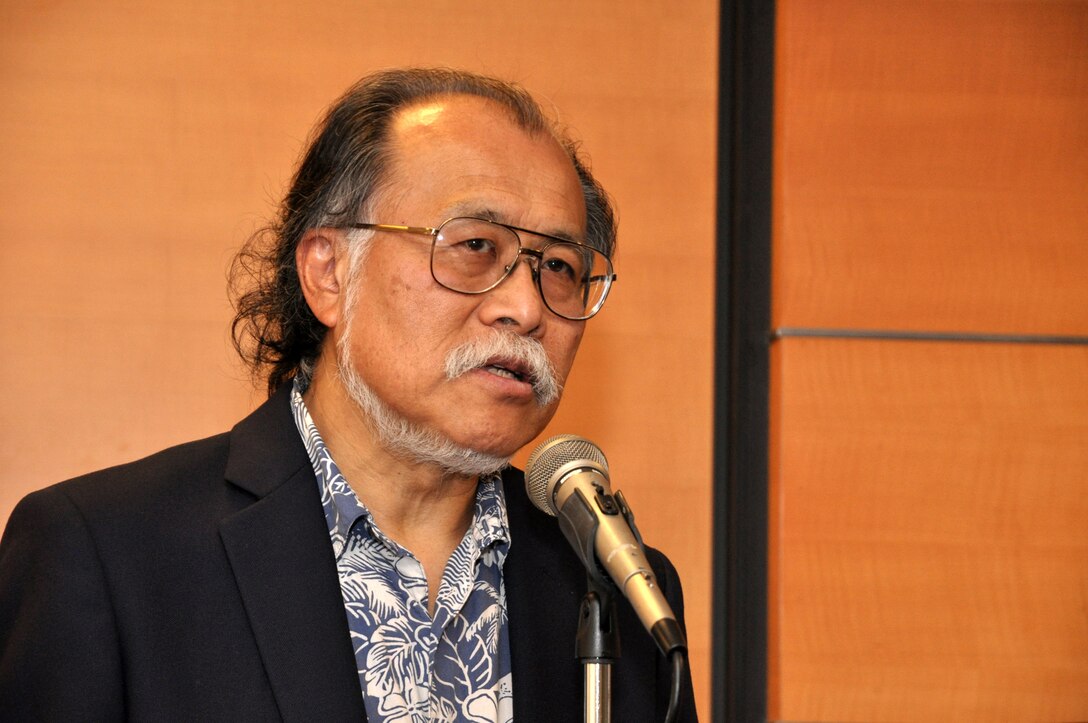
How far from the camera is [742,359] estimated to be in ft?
8.73

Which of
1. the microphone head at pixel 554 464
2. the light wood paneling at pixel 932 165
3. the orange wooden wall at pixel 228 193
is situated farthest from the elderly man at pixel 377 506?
the light wood paneling at pixel 932 165

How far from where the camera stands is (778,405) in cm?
253

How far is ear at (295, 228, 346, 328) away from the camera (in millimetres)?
1992

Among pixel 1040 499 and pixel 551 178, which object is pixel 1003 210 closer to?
pixel 1040 499

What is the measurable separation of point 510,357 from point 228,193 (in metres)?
1.18

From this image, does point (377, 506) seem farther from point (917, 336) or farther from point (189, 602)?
point (917, 336)

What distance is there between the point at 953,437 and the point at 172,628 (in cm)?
171

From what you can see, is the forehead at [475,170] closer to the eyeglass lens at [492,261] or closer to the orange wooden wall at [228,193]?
the eyeglass lens at [492,261]

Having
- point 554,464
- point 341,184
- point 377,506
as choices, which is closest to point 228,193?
point 341,184

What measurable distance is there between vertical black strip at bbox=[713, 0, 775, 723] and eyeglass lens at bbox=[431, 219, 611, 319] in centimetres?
78

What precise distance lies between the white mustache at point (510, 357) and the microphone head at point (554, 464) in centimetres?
33

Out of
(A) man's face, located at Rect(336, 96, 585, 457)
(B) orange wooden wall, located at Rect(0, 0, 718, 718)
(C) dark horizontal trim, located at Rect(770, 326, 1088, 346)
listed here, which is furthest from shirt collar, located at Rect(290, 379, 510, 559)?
(C) dark horizontal trim, located at Rect(770, 326, 1088, 346)

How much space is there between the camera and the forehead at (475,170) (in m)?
1.88

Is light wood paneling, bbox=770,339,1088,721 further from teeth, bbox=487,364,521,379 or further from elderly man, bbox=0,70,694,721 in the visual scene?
teeth, bbox=487,364,521,379
